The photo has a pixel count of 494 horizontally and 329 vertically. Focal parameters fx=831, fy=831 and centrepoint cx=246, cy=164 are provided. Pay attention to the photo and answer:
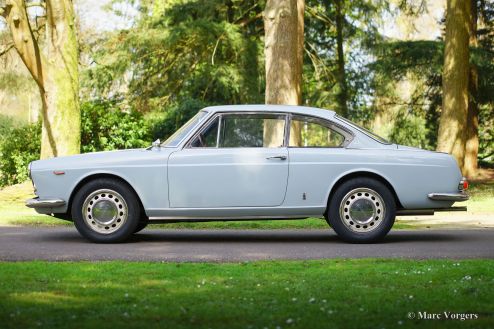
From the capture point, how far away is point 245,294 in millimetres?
6621

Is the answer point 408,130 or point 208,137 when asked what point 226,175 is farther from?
point 408,130

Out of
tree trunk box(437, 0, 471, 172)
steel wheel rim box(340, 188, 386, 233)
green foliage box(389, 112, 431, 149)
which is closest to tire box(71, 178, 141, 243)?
steel wheel rim box(340, 188, 386, 233)

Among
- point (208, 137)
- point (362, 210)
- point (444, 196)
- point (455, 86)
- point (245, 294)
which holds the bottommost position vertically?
point (245, 294)

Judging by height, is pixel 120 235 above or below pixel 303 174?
below

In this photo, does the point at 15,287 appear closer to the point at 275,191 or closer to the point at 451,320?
the point at 451,320

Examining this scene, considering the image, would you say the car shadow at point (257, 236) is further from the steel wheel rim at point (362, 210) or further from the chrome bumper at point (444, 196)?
the chrome bumper at point (444, 196)

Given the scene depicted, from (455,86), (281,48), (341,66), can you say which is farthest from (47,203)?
(341,66)

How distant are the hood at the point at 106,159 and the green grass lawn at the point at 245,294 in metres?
2.27

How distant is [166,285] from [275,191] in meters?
3.62

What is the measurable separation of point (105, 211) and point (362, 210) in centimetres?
324

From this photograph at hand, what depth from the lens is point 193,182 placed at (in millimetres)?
10477

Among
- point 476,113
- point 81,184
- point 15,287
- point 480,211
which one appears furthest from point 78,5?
point 15,287

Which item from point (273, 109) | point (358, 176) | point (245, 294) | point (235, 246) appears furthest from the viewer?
point (273, 109)

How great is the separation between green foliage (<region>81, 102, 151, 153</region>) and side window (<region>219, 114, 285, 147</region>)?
43.5 feet
